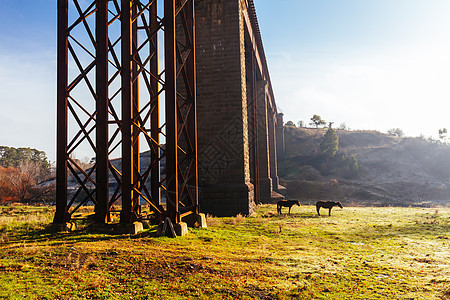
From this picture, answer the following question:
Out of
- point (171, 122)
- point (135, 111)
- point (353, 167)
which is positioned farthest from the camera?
point (353, 167)

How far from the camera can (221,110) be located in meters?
12.4

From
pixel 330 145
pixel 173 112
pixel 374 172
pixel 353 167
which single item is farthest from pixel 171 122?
pixel 374 172

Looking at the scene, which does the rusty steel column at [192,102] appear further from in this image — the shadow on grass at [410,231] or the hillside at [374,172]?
the hillside at [374,172]

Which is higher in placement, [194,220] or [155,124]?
[155,124]

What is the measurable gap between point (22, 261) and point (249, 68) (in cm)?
1673

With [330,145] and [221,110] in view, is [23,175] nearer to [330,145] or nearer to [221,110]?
[221,110]

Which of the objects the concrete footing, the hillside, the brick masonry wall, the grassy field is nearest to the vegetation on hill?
the brick masonry wall

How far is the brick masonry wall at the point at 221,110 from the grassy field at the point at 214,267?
434cm

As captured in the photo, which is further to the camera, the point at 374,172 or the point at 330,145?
the point at 330,145

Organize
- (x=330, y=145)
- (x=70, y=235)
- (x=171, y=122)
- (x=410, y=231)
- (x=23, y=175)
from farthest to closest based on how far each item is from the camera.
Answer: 1. (x=330, y=145)
2. (x=23, y=175)
3. (x=410, y=231)
4. (x=171, y=122)
5. (x=70, y=235)

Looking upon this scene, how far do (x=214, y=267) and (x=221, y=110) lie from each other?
8571mm

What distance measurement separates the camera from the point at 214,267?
4539 millimetres

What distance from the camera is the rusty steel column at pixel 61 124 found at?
7152 mm

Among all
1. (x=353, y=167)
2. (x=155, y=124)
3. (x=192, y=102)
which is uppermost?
(x=192, y=102)
